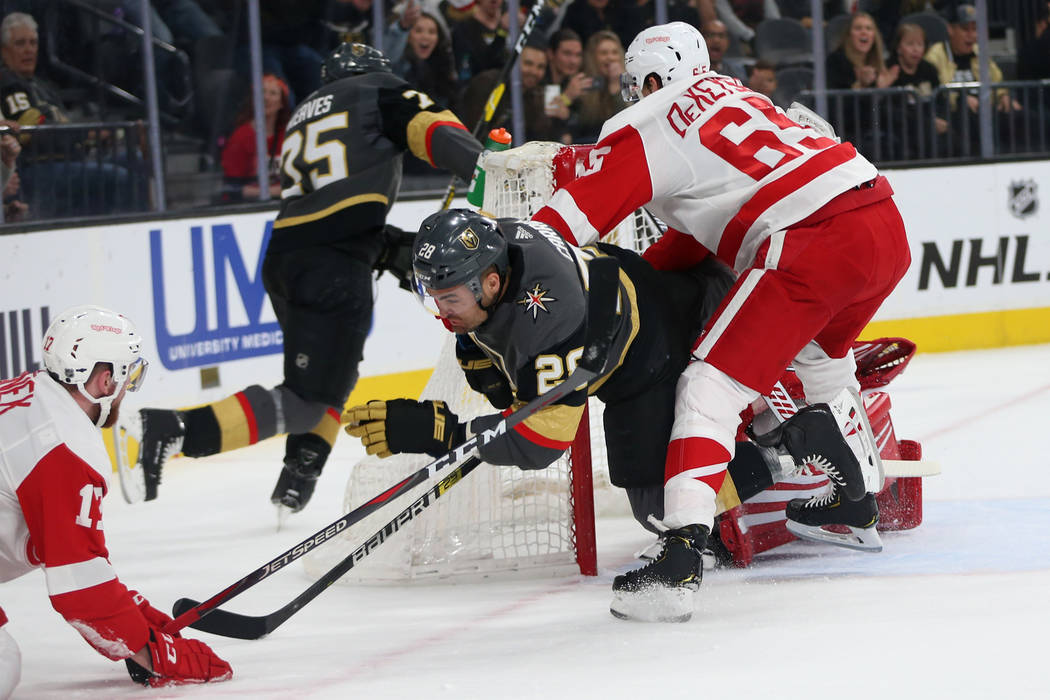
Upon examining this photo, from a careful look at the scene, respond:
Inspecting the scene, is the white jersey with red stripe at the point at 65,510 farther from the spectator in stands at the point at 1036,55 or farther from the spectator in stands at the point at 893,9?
the spectator in stands at the point at 1036,55

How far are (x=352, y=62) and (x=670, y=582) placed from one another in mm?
1935

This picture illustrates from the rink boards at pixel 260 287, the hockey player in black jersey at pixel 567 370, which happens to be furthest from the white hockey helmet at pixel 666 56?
the rink boards at pixel 260 287

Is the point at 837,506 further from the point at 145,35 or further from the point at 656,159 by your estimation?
the point at 145,35

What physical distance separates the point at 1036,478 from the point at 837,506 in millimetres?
1095

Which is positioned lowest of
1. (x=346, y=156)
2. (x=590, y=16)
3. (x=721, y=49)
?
(x=346, y=156)

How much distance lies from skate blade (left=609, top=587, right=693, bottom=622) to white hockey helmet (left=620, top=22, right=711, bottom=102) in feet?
3.36

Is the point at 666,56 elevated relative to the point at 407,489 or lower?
elevated

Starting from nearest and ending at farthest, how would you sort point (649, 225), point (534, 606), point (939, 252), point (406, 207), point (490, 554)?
point (534, 606) < point (490, 554) < point (649, 225) < point (406, 207) < point (939, 252)

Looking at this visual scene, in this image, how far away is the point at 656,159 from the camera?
2.71 m

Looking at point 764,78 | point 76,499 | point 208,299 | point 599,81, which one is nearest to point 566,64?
point 599,81

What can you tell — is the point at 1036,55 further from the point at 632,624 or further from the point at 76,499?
the point at 76,499

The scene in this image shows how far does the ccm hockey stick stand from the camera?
2451 mm

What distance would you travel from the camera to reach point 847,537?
3084 mm

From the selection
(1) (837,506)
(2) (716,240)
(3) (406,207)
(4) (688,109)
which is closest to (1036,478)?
(1) (837,506)
